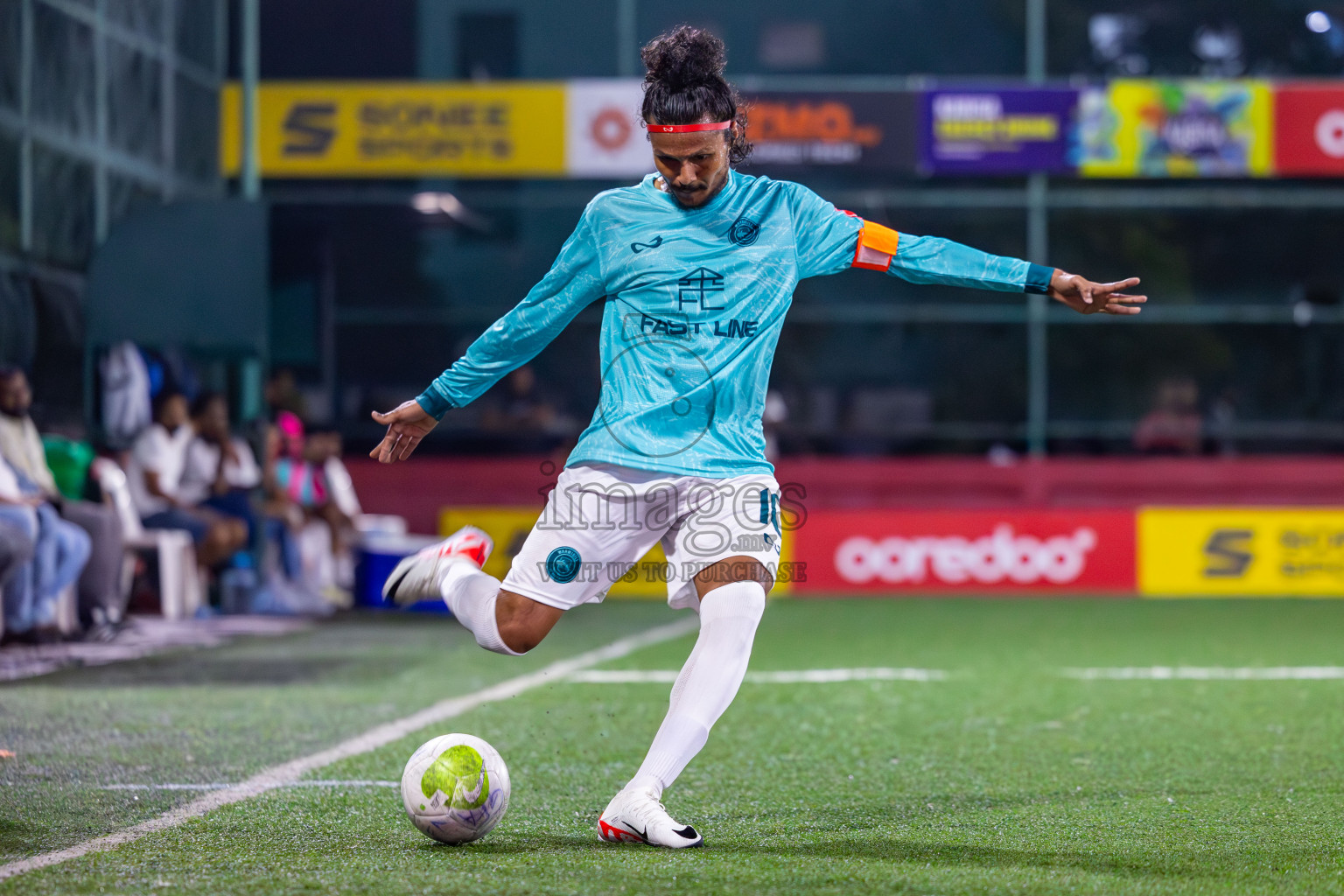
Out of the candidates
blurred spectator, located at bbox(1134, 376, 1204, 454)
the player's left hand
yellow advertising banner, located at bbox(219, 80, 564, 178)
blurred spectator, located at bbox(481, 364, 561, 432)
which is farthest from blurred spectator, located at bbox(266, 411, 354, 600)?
blurred spectator, located at bbox(1134, 376, 1204, 454)

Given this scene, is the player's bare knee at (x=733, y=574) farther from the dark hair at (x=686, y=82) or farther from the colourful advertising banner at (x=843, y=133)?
the colourful advertising banner at (x=843, y=133)

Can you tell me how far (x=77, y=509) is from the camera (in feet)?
33.4

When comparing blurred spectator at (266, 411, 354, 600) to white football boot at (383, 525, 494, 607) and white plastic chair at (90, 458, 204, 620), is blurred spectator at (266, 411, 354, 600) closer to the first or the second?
white plastic chair at (90, 458, 204, 620)

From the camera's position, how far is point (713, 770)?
5512 mm

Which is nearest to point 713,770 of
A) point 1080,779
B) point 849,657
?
point 1080,779

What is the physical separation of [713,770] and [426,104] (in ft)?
51.8

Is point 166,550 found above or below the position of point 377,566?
above

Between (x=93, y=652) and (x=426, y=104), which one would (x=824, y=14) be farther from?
(x=93, y=652)

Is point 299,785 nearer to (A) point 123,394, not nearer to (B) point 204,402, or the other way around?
(B) point 204,402

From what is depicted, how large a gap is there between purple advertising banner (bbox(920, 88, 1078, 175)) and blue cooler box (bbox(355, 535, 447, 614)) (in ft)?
29.0

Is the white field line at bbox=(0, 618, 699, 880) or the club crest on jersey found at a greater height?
the club crest on jersey

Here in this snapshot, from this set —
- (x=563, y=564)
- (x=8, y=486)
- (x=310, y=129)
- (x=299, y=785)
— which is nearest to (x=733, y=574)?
(x=563, y=564)

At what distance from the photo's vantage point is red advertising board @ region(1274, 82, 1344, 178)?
20.0 meters

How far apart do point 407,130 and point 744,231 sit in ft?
54.1
